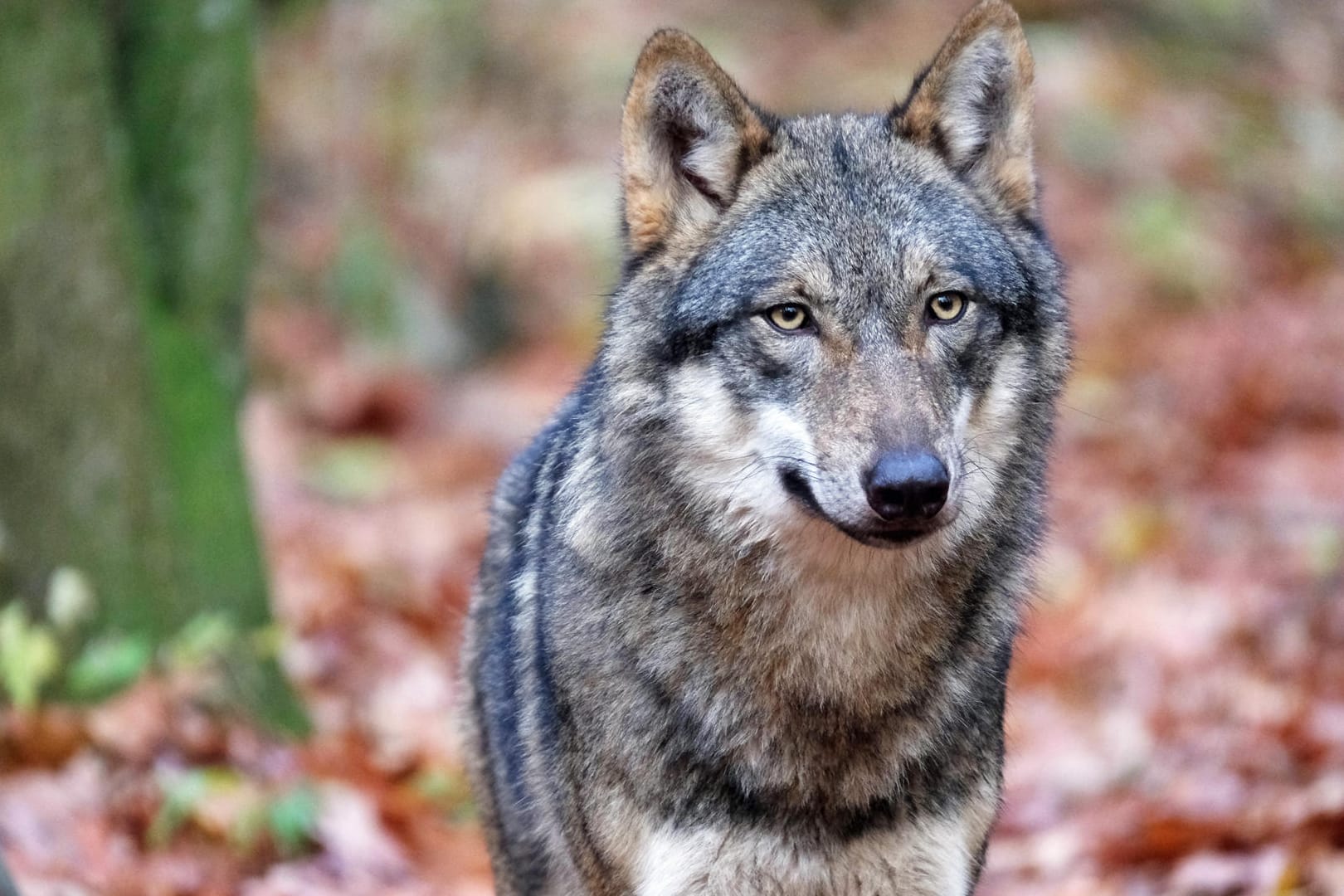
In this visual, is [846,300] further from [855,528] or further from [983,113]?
[983,113]

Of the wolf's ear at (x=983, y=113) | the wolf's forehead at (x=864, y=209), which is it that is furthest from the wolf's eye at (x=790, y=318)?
the wolf's ear at (x=983, y=113)

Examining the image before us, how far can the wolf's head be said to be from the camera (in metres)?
3.96

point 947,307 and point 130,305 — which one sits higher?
point 947,307

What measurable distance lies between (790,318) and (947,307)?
1.45ft

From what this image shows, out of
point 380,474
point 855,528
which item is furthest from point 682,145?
point 380,474

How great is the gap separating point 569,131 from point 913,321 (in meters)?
14.4

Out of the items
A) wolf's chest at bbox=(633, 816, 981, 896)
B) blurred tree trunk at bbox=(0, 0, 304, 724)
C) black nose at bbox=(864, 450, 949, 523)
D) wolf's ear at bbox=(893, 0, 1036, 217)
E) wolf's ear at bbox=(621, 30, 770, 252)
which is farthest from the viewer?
blurred tree trunk at bbox=(0, 0, 304, 724)

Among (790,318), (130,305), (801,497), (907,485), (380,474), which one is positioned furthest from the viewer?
(380,474)

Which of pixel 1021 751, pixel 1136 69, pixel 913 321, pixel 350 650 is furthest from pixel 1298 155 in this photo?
pixel 913 321

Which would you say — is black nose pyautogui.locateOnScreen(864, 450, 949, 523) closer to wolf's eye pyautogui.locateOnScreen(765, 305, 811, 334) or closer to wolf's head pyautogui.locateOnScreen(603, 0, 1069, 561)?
wolf's head pyautogui.locateOnScreen(603, 0, 1069, 561)

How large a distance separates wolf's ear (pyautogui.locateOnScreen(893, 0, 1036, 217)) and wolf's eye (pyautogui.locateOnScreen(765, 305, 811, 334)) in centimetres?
80

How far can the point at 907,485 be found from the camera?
3738 mm

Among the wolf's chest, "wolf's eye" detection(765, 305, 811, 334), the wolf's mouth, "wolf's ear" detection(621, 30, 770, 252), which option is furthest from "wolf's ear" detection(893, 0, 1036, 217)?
the wolf's chest

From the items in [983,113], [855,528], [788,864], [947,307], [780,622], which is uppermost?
[983,113]
